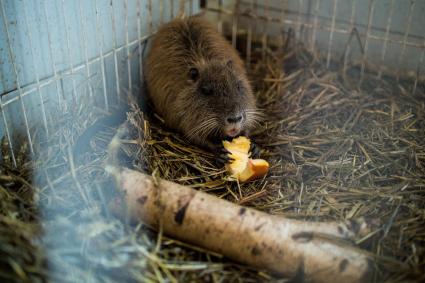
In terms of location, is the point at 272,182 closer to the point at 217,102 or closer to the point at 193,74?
the point at 217,102

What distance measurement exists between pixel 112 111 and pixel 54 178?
3.92 feet

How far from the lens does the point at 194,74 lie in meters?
3.86

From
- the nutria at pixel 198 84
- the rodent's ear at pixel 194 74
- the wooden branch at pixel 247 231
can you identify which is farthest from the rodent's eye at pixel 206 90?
the wooden branch at pixel 247 231

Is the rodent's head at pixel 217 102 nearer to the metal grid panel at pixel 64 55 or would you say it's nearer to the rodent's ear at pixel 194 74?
the rodent's ear at pixel 194 74

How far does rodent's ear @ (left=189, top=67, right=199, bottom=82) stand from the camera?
3834 millimetres

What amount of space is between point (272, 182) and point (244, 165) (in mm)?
251

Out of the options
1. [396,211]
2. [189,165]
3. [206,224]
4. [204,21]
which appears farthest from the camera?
[204,21]

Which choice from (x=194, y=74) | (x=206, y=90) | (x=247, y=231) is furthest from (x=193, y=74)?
(x=247, y=231)

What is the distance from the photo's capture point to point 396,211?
288 centimetres

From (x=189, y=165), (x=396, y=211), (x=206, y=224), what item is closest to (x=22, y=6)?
(x=189, y=165)

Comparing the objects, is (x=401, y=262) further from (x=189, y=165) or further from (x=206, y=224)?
(x=189, y=165)

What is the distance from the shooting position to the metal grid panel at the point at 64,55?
327cm

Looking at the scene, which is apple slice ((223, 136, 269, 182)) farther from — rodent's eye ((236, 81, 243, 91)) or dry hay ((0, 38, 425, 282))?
rodent's eye ((236, 81, 243, 91))

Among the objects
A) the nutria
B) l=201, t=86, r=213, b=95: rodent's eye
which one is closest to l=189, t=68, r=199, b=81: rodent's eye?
the nutria
